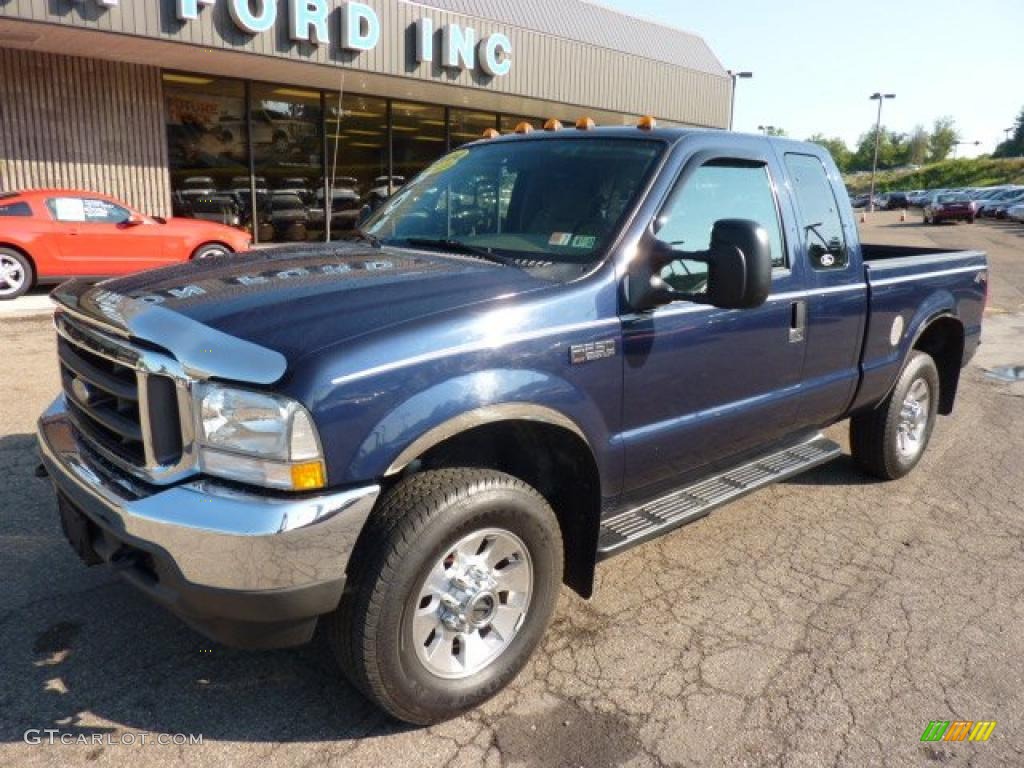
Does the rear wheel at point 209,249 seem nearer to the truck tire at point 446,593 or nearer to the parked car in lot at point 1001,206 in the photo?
the truck tire at point 446,593

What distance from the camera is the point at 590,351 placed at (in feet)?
9.23

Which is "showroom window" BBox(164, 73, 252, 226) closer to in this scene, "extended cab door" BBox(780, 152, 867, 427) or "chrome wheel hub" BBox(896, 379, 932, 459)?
"extended cab door" BBox(780, 152, 867, 427)

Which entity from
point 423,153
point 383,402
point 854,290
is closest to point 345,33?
point 423,153

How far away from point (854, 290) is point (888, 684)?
201cm

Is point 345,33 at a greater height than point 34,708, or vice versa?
point 345,33

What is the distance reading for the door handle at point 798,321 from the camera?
3.71 m

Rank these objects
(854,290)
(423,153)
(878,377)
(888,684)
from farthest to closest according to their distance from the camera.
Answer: (423,153)
(878,377)
(854,290)
(888,684)

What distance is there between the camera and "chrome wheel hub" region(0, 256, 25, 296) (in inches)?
423

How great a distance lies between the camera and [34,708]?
2.60 m

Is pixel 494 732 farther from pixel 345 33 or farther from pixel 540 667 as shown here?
pixel 345 33

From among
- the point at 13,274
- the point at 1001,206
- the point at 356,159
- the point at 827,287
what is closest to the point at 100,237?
the point at 13,274

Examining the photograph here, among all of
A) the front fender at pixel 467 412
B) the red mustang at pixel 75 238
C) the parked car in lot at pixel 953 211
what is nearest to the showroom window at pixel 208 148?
the red mustang at pixel 75 238

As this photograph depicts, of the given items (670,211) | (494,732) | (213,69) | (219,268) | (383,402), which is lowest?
(494,732)

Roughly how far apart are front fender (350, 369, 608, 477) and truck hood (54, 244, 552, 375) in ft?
0.82
